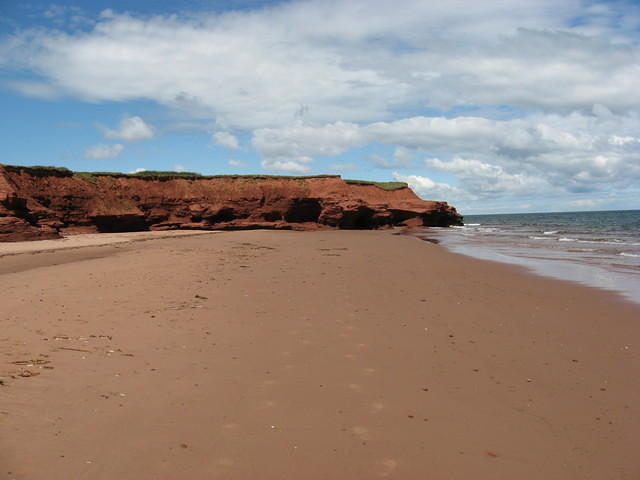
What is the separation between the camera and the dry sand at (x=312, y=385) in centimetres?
342

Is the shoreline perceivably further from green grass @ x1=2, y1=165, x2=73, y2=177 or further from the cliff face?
green grass @ x1=2, y1=165, x2=73, y2=177

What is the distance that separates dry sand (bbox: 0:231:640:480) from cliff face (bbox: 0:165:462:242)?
2236cm

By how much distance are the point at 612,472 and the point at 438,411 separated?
139cm

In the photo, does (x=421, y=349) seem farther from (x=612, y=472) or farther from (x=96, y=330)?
Result: (x=96, y=330)

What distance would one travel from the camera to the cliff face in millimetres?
29328

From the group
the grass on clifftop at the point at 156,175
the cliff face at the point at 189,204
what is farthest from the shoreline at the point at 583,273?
the grass on clifftop at the point at 156,175

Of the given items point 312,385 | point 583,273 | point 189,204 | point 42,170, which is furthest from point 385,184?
point 312,385

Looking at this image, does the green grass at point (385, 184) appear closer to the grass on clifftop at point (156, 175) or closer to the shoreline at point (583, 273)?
the grass on clifftop at point (156, 175)

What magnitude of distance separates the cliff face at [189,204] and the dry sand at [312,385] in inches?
880

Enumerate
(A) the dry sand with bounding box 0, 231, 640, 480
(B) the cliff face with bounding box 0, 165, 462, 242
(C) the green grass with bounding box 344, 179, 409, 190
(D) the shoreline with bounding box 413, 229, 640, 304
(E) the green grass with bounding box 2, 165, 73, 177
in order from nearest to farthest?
(A) the dry sand with bounding box 0, 231, 640, 480, (D) the shoreline with bounding box 413, 229, 640, 304, (B) the cliff face with bounding box 0, 165, 462, 242, (E) the green grass with bounding box 2, 165, 73, 177, (C) the green grass with bounding box 344, 179, 409, 190

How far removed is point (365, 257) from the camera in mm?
17344

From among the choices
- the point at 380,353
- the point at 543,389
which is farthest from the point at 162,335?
the point at 543,389

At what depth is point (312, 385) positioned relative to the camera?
4.82 m

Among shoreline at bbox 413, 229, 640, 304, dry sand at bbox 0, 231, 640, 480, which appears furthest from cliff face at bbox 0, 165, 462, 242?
shoreline at bbox 413, 229, 640, 304
